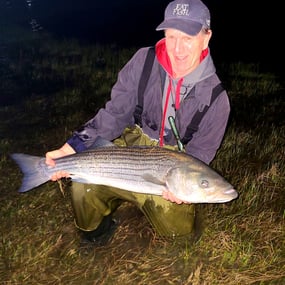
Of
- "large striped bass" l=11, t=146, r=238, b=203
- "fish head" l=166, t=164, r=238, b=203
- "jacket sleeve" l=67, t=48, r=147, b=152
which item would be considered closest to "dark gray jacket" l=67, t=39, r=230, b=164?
"jacket sleeve" l=67, t=48, r=147, b=152

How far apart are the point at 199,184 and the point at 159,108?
100cm

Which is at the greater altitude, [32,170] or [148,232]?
[32,170]

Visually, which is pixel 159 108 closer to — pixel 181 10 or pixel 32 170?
pixel 181 10

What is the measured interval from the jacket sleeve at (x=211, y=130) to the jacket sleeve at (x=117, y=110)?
0.71 metres

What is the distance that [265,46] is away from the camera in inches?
643

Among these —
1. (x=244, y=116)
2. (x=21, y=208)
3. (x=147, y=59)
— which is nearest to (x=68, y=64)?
(x=244, y=116)

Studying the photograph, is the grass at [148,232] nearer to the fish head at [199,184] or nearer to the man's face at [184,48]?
the fish head at [199,184]

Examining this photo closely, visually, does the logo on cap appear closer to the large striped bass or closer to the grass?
the large striped bass

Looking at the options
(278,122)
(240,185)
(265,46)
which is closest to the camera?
(240,185)

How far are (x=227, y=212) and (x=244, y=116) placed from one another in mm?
4005

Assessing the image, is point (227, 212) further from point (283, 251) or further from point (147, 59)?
point (147, 59)

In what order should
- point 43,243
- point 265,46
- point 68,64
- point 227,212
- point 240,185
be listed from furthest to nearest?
1. point 265,46
2. point 68,64
3. point 240,185
4. point 227,212
5. point 43,243

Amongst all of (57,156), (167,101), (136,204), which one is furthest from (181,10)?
(136,204)

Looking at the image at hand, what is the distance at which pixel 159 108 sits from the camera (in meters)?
4.10
